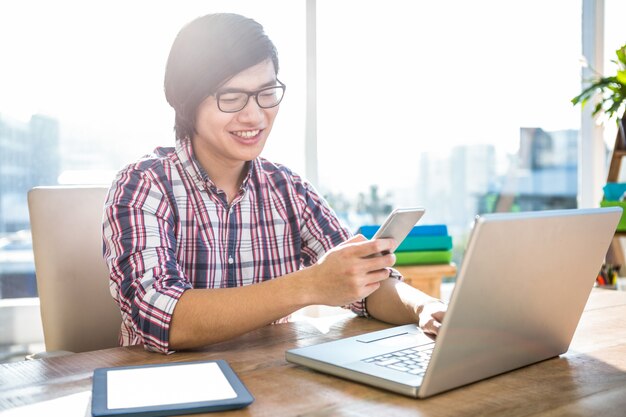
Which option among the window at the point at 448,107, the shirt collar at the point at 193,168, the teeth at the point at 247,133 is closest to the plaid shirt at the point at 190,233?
the shirt collar at the point at 193,168

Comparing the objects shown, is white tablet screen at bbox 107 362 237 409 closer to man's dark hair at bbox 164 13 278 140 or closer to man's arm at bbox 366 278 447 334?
man's arm at bbox 366 278 447 334

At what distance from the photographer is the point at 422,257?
2.60 metres

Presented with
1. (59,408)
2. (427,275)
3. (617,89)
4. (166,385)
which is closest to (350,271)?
(166,385)

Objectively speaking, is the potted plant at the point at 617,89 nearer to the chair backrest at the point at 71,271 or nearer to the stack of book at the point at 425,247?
the stack of book at the point at 425,247

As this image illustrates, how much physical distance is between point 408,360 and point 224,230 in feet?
2.23

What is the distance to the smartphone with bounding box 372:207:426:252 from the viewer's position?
1.05 metres

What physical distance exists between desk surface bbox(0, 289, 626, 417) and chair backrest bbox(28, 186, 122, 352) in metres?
0.43

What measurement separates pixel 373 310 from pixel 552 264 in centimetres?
54

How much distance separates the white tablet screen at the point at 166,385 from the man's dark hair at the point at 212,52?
Result: 0.68 meters

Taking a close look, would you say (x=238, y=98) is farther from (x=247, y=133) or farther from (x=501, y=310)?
(x=501, y=310)

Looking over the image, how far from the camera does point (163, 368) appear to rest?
1.01 m

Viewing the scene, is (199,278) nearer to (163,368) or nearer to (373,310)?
(373,310)

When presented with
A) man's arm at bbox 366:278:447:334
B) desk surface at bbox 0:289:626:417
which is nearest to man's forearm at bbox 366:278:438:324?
man's arm at bbox 366:278:447:334

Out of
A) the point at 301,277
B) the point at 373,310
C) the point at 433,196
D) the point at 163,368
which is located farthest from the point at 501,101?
the point at 163,368
